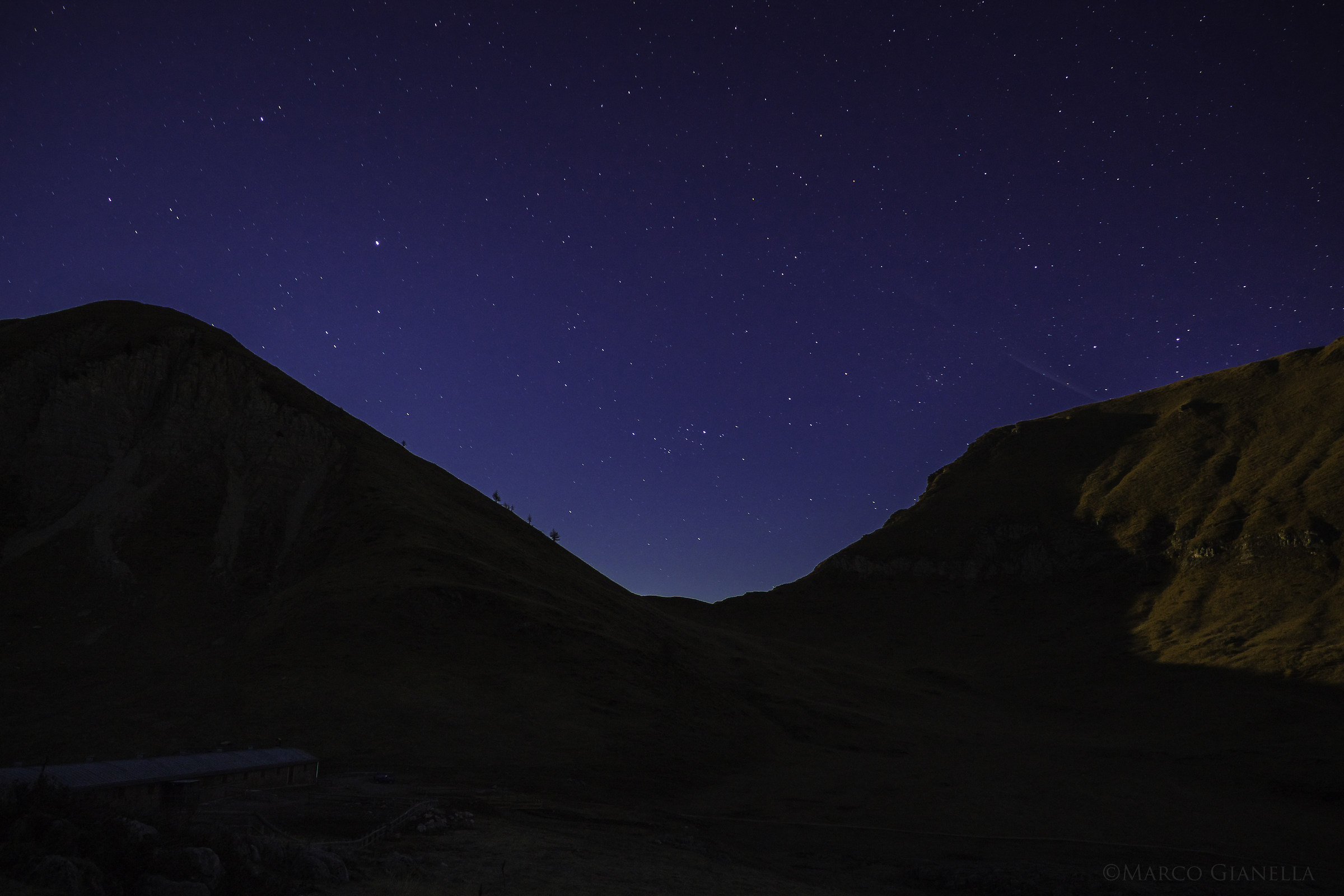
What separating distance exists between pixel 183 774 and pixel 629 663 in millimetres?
24086

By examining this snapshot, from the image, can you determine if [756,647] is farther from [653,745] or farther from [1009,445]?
[1009,445]

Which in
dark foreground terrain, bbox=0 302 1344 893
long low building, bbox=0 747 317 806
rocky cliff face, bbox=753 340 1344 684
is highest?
rocky cliff face, bbox=753 340 1344 684

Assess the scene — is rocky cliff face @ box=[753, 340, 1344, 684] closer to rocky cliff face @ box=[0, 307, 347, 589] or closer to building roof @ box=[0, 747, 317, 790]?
building roof @ box=[0, 747, 317, 790]

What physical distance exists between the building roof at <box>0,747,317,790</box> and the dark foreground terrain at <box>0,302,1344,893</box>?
186 centimetres

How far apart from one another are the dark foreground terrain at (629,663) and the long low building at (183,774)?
1.43 metres

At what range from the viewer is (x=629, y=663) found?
137 feet

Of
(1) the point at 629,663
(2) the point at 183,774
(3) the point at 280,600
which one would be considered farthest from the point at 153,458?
(2) the point at 183,774

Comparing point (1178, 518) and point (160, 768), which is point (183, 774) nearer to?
point (160, 768)

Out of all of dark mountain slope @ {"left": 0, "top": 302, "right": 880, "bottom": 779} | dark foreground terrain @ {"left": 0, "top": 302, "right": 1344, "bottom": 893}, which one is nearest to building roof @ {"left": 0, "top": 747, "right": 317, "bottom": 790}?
dark foreground terrain @ {"left": 0, "top": 302, "right": 1344, "bottom": 893}

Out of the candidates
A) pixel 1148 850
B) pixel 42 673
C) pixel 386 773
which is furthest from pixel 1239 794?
pixel 42 673

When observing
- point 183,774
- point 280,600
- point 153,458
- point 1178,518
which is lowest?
point 183,774

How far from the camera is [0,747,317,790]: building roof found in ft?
58.6

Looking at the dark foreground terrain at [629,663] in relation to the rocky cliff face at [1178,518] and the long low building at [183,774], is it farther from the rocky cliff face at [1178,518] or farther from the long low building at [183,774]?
the long low building at [183,774]

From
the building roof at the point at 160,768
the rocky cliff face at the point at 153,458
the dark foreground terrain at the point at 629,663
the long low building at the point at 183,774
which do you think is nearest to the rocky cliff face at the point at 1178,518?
the dark foreground terrain at the point at 629,663
